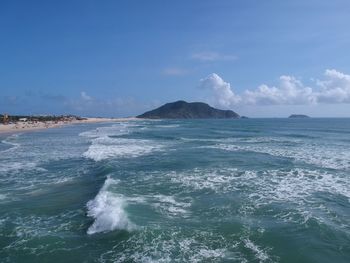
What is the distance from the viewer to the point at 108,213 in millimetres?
15961

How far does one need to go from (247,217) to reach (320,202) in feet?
15.3

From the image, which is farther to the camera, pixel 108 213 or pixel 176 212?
pixel 176 212

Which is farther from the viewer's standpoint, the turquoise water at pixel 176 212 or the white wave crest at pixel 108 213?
the white wave crest at pixel 108 213

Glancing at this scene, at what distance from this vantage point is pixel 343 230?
46.8 feet

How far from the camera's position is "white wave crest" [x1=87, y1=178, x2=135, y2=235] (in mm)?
14664

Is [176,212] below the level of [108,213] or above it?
below

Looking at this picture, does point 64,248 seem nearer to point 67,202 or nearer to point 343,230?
point 67,202

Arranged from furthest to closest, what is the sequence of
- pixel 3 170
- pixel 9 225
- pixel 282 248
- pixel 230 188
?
pixel 3 170 < pixel 230 188 < pixel 9 225 < pixel 282 248

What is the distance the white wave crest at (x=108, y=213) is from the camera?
14664 mm

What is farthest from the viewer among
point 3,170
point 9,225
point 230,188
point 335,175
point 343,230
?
point 3,170

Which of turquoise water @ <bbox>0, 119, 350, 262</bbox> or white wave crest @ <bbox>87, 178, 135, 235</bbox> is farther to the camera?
white wave crest @ <bbox>87, 178, 135, 235</bbox>

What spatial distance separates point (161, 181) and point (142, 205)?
5.26 metres

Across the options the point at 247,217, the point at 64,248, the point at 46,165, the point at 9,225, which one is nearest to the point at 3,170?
the point at 46,165

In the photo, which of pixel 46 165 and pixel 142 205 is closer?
pixel 142 205
